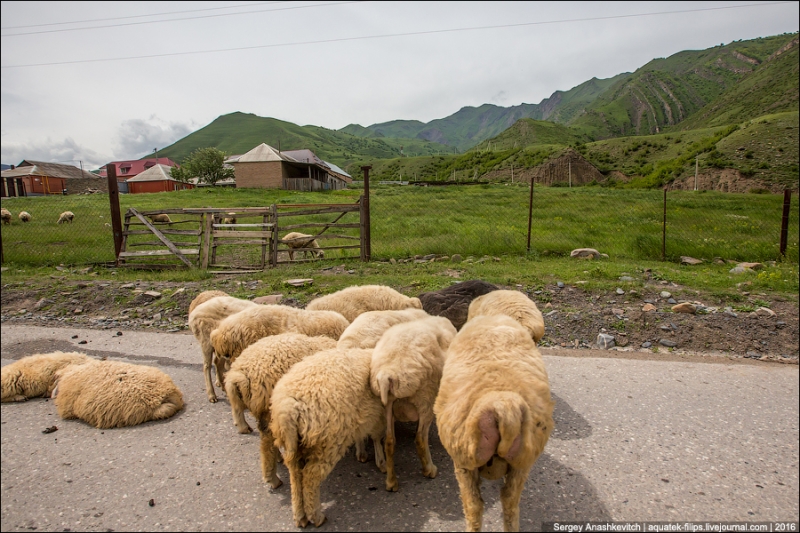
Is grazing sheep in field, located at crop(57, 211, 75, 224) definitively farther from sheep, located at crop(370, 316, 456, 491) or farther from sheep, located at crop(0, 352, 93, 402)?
sheep, located at crop(370, 316, 456, 491)

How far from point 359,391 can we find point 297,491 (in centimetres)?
82

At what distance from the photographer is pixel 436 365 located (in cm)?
349

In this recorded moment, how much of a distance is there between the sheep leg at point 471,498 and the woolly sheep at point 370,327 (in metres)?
1.76

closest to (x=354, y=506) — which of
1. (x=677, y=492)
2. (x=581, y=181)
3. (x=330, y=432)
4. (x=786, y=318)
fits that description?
(x=330, y=432)

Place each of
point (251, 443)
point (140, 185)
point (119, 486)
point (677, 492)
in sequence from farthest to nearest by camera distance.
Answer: point (140, 185) < point (251, 443) < point (677, 492) < point (119, 486)

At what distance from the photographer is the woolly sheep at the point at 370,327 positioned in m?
4.08

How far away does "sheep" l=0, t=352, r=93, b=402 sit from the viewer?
1658 millimetres

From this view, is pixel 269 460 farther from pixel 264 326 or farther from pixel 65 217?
pixel 65 217

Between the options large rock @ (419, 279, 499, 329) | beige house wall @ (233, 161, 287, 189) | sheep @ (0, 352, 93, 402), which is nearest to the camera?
sheep @ (0, 352, 93, 402)

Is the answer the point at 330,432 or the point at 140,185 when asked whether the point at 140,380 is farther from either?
the point at 140,185

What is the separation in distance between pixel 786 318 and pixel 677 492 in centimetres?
166

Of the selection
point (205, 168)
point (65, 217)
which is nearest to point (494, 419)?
point (65, 217)

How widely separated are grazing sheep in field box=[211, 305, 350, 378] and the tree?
4293 centimetres

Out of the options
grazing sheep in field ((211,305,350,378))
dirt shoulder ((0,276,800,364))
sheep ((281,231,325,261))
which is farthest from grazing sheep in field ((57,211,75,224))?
sheep ((281,231,325,261))
